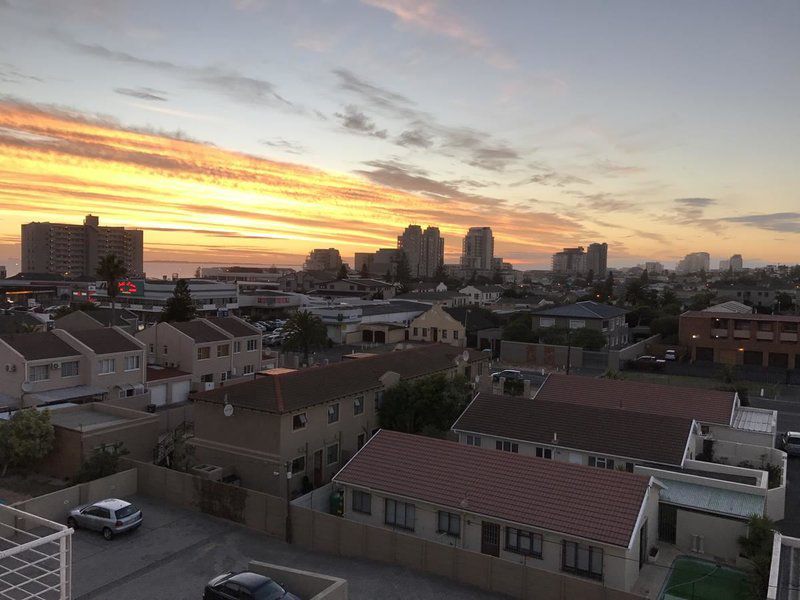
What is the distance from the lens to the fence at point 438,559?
17453 millimetres

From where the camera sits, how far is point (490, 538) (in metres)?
20.6

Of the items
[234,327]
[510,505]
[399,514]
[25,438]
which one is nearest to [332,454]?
[399,514]

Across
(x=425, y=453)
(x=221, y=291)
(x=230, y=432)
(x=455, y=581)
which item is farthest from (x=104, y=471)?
(x=221, y=291)

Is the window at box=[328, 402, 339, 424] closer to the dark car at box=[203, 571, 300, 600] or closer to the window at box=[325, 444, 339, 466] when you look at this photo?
the window at box=[325, 444, 339, 466]

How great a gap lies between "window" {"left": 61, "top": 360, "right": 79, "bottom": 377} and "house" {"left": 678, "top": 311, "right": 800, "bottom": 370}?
59.1 metres

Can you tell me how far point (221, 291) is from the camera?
101250 millimetres

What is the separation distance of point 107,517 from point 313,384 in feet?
35.2

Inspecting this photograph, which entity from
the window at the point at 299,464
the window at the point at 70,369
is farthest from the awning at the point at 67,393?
the window at the point at 299,464

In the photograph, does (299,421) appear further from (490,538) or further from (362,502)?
(490,538)

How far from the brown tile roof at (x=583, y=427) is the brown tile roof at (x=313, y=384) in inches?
237

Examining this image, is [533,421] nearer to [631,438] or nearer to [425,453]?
[631,438]

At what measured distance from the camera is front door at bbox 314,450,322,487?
28.4 metres

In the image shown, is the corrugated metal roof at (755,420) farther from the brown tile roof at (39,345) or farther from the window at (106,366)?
the brown tile roof at (39,345)

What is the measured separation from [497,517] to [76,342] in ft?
107
